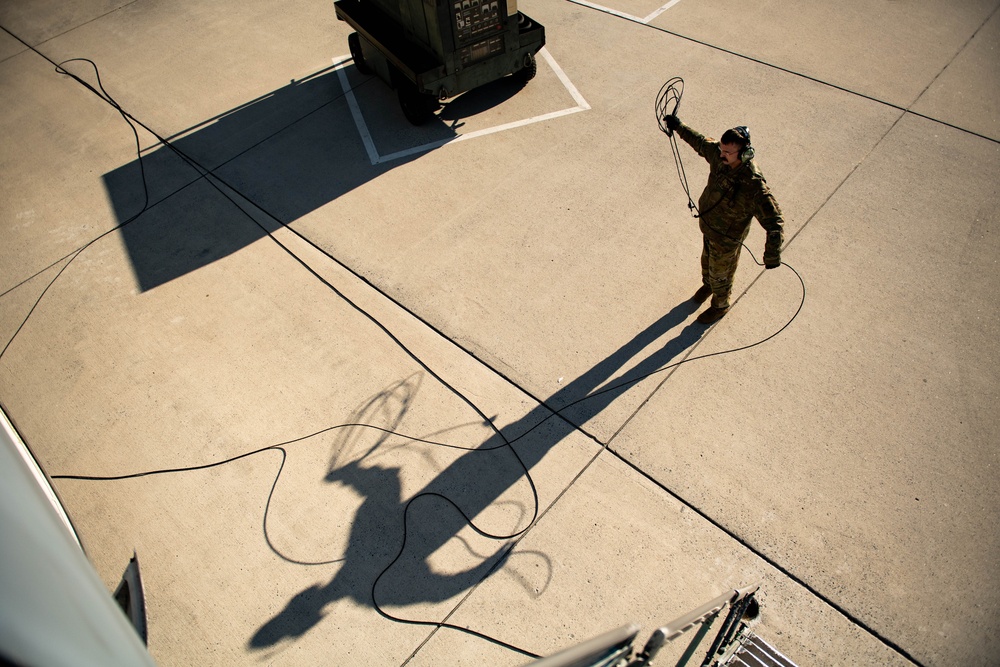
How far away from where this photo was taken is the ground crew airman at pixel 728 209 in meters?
4.17

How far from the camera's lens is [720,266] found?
4.70 meters

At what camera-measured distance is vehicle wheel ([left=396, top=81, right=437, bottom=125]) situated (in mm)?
7074

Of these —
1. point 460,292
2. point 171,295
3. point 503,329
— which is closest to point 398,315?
point 460,292

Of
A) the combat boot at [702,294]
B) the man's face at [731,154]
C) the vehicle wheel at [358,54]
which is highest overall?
the man's face at [731,154]

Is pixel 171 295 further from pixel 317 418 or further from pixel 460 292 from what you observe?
pixel 460 292

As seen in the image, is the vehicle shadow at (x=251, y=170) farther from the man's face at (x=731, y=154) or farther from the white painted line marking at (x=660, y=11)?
the man's face at (x=731, y=154)

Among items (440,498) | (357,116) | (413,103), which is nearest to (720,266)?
(440,498)

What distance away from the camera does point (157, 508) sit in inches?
173

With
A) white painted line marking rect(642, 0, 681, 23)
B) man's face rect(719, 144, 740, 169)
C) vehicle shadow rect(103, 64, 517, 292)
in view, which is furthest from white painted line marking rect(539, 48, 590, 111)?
man's face rect(719, 144, 740, 169)

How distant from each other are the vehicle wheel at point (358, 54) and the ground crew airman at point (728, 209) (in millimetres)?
4851

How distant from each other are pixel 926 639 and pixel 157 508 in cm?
498

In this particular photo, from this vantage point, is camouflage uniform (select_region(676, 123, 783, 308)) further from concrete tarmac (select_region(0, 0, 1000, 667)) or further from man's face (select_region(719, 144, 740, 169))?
concrete tarmac (select_region(0, 0, 1000, 667))

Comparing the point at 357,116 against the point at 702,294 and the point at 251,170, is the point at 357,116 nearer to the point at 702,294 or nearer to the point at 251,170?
the point at 251,170

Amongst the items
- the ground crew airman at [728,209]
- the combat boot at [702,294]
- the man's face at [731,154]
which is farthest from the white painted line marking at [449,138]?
the man's face at [731,154]
